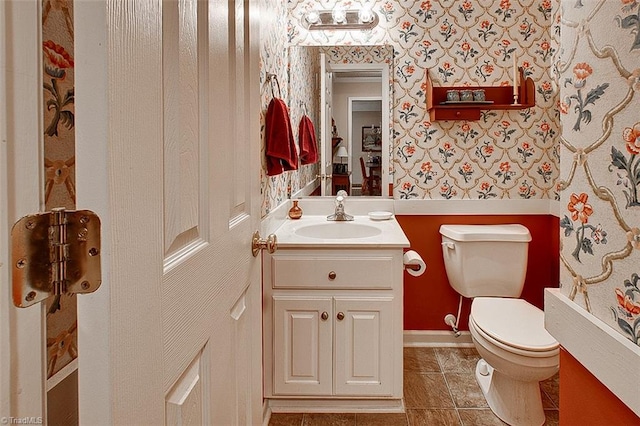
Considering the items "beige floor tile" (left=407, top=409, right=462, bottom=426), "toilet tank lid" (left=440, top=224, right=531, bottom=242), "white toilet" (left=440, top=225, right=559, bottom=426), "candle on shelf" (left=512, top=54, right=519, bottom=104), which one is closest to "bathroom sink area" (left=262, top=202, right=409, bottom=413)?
"beige floor tile" (left=407, top=409, right=462, bottom=426)

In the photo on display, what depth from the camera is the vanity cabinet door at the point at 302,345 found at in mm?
2139

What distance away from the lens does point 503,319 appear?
220 centimetres

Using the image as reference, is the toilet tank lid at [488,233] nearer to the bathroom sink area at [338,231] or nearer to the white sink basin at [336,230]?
the bathroom sink area at [338,231]

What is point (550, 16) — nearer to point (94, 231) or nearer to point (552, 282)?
point (552, 282)

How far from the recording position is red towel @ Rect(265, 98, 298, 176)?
225 centimetres

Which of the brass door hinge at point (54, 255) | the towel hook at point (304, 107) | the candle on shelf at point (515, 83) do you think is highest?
the candle on shelf at point (515, 83)

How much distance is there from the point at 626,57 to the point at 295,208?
210cm

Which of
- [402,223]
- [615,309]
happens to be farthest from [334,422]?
[615,309]

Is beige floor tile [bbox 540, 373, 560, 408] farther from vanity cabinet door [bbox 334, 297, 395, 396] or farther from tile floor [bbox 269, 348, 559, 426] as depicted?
vanity cabinet door [bbox 334, 297, 395, 396]

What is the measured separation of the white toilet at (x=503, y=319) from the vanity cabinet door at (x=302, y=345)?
69 centimetres

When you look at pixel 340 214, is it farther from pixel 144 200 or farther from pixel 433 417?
pixel 144 200

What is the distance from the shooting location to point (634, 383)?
0.73m

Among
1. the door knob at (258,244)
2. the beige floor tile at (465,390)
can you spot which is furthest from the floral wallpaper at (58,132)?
the beige floor tile at (465,390)

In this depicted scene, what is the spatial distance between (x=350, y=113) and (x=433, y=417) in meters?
1.71
